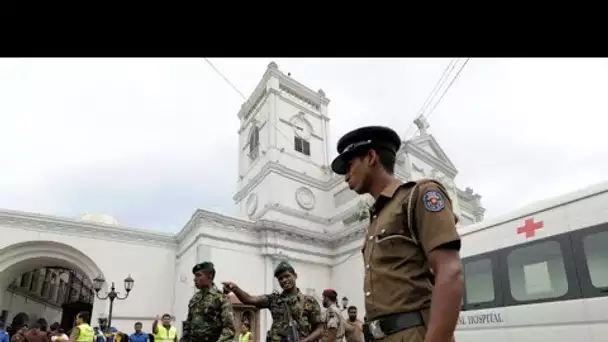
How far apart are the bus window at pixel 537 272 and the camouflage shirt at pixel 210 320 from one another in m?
4.50

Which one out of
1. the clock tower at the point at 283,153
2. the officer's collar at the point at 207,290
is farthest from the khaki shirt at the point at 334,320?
the clock tower at the point at 283,153

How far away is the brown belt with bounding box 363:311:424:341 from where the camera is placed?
1.63m

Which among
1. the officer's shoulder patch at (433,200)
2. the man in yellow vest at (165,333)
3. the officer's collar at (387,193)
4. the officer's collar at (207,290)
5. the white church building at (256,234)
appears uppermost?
the white church building at (256,234)

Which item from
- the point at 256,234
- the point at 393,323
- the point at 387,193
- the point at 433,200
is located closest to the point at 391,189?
the point at 387,193

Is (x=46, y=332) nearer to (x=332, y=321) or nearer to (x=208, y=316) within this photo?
(x=208, y=316)

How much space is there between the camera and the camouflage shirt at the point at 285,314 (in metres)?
4.52

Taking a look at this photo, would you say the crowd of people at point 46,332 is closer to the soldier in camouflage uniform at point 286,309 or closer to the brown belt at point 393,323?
the soldier in camouflage uniform at point 286,309

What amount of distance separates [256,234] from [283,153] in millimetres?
5216

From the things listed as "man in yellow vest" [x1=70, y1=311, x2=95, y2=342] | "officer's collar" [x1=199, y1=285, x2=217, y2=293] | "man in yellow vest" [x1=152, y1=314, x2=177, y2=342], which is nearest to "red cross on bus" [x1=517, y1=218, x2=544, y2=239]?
"officer's collar" [x1=199, y1=285, x2=217, y2=293]

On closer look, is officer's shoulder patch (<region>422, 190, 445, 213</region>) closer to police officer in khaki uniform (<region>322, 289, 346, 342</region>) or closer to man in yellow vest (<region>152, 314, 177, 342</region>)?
police officer in khaki uniform (<region>322, 289, 346, 342</region>)

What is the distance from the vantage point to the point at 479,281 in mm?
6910
